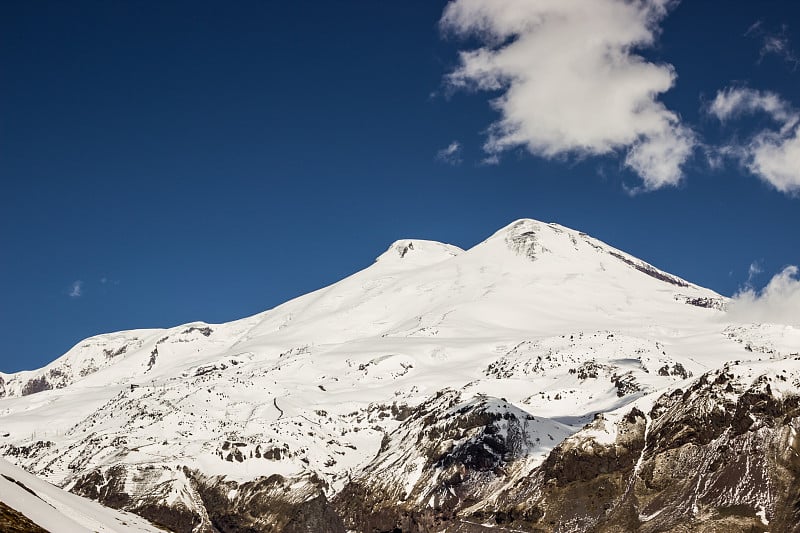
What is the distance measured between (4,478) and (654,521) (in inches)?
5730

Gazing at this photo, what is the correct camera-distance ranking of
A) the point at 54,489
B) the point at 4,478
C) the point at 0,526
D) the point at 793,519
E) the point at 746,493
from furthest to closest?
the point at 746,493
the point at 793,519
the point at 54,489
the point at 4,478
the point at 0,526

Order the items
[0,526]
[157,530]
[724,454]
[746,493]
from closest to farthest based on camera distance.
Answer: [0,526] < [157,530] < [746,493] < [724,454]

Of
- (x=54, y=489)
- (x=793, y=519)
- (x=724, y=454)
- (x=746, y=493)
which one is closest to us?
(x=54, y=489)

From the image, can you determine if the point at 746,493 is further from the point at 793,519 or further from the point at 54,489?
the point at 54,489

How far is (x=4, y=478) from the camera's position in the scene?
78.4 meters

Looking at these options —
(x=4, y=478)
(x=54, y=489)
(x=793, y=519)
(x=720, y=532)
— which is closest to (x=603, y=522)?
(x=720, y=532)

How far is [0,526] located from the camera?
59781 mm

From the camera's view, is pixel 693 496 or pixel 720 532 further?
pixel 693 496

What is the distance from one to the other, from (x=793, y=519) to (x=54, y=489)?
140 meters

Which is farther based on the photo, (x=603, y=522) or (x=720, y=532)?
(x=603, y=522)

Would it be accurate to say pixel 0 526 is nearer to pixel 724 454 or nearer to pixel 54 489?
pixel 54 489

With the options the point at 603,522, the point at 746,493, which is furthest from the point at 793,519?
the point at 603,522

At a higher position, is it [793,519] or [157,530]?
[157,530]

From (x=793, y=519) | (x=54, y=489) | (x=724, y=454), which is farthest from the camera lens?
(x=724, y=454)
